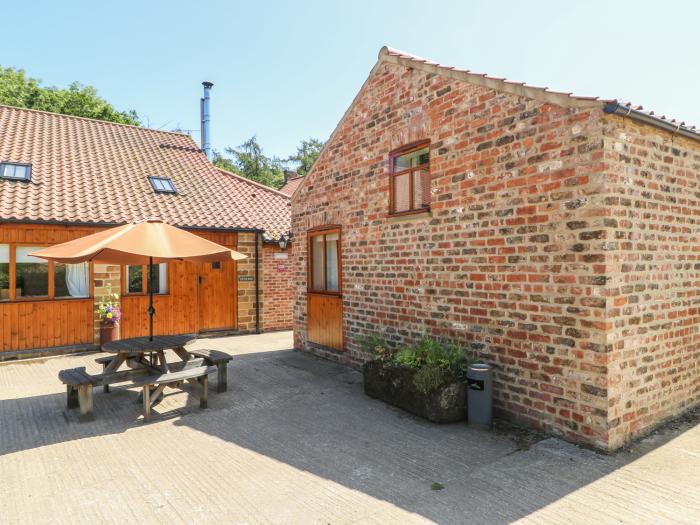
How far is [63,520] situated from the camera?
3416mm

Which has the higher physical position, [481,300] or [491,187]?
[491,187]

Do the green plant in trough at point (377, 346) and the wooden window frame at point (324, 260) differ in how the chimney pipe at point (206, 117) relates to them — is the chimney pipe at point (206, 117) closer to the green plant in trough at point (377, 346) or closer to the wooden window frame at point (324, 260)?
the wooden window frame at point (324, 260)

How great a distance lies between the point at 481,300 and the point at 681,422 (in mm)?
2713

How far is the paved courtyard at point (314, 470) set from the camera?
3488mm

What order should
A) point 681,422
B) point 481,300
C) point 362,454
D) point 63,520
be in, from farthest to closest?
point 481,300
point 681,422
point 362,454
point 63,520

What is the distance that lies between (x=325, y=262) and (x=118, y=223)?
5.11 m

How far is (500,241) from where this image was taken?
17.7 ft

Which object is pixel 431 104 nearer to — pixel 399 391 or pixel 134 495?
pixel 399 391

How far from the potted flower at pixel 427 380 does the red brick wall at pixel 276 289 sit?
696 centimetres

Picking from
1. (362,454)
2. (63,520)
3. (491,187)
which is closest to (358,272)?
(491,187)

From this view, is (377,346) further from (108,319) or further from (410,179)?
(108,319)

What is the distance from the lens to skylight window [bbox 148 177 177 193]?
12320 millimetres

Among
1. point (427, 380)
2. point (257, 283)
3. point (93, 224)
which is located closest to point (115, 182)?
point (93, 224)

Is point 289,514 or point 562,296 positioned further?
point 562,296
